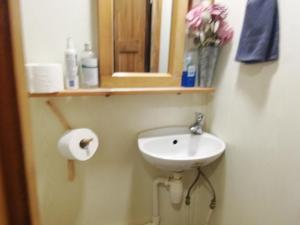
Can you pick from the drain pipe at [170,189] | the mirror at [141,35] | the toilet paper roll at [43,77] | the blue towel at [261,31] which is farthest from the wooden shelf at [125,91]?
the drain pipe at [170,189]

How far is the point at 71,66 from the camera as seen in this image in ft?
3.77

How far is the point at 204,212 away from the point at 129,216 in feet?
1.73

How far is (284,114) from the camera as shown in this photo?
0.98 m

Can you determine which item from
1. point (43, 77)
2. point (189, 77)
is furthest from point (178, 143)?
point (43, 77)

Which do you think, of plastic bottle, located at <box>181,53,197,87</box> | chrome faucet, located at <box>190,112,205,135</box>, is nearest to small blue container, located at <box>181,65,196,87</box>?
plastic bottle, located at <box>181,53,197,87</box>

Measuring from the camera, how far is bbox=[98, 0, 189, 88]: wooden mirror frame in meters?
1.19

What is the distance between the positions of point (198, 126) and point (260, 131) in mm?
411

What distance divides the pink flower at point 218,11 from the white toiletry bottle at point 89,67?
670mm

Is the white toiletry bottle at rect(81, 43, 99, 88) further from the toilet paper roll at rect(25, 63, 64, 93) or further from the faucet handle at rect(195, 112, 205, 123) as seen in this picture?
the faucet handle at rect(195, 112, 205, 123)

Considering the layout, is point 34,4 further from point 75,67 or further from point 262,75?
point 262,75

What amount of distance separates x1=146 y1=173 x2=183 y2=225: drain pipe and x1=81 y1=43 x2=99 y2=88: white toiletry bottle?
0.76 meters

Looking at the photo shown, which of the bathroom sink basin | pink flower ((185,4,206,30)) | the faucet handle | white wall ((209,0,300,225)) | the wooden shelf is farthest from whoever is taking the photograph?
the faucet handle

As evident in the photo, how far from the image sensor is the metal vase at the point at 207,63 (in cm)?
131

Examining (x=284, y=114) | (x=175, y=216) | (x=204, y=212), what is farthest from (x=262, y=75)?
(x=175, y=216)
